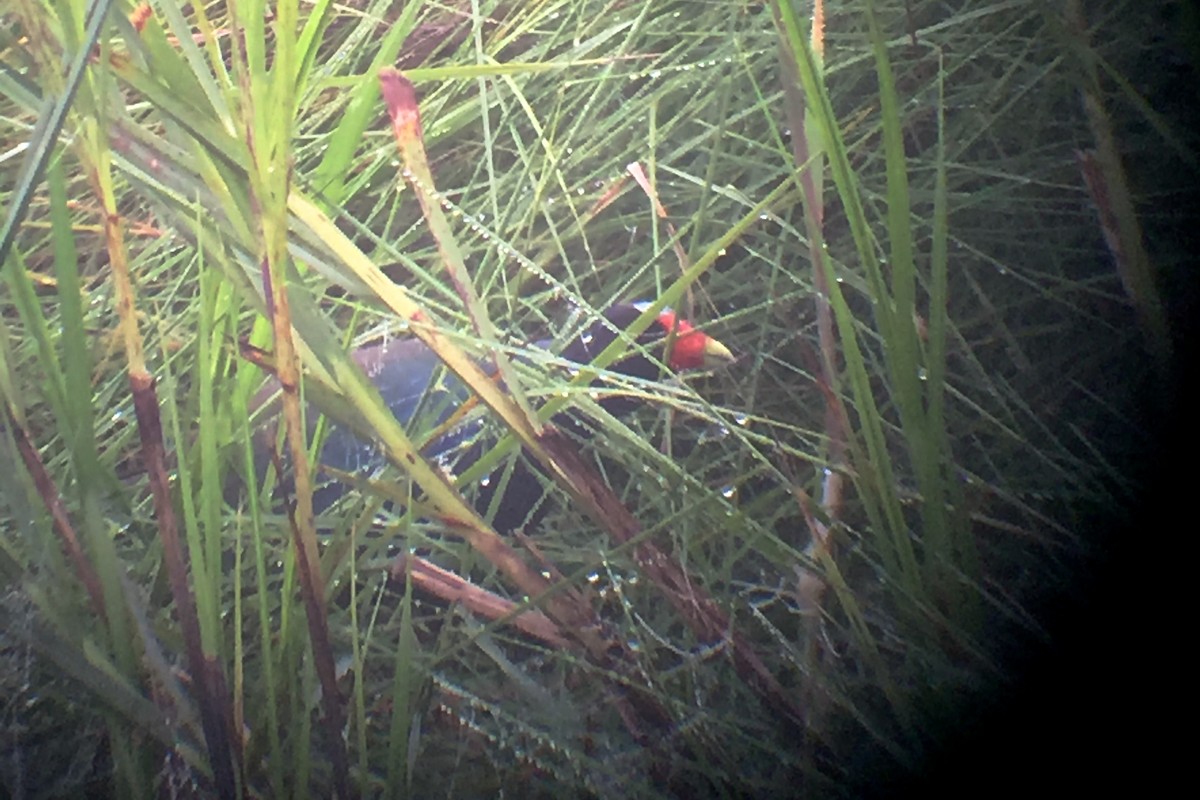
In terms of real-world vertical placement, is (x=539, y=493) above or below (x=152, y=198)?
below

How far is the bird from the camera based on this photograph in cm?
63

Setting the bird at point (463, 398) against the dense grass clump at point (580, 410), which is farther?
the bird at point (463, 398)

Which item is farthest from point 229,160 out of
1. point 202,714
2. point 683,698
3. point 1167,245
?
point 1167,245

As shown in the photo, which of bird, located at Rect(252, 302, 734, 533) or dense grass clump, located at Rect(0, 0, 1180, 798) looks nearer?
dense grass clump, located at Rect(0, 0, 1180, 798)

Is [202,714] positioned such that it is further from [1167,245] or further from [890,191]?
[1167,245]

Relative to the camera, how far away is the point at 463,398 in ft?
1.93

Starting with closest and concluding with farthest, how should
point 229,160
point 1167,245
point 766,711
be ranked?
point 229,160 → point 766,711 → point 1167,245

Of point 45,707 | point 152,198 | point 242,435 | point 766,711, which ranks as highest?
point 152,198

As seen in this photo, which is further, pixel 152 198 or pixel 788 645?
pixel 788 645

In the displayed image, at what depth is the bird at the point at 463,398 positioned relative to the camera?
631 millimetres

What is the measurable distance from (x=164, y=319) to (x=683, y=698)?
0.42 m

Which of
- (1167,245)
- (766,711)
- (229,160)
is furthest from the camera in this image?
(1167,245)

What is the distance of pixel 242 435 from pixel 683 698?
295 millimetres

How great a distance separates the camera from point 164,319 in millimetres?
607
